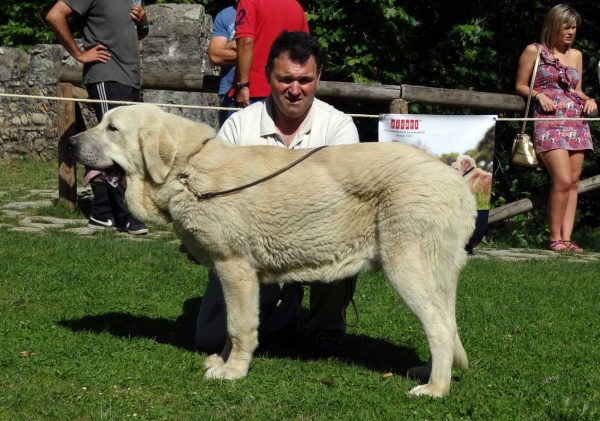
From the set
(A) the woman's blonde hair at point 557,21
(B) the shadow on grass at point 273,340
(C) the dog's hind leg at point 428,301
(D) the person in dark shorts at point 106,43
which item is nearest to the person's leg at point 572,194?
(A) the woman's blonde hair at point 557,21

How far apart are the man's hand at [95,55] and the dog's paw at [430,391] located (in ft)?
17.6

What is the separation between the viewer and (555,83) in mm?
9000

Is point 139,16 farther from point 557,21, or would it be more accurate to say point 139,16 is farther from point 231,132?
point 557,21

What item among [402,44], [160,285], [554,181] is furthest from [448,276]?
[402,44]

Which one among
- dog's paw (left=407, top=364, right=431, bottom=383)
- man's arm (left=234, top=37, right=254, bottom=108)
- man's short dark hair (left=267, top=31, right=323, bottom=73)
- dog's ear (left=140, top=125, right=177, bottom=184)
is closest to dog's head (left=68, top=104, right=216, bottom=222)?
dog's ear (left=140, top=125, right=177, bottom=184)

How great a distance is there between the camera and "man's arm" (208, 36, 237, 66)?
827 cm

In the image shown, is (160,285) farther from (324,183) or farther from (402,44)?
(402,44)

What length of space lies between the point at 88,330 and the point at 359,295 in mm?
2162

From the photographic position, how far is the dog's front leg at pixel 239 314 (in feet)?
15.5

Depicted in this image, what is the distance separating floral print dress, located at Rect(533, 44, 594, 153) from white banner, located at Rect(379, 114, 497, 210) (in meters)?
0.52

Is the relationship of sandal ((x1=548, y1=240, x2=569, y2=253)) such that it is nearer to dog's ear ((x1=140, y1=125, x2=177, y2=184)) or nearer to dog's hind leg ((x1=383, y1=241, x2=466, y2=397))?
dog's hind leg ((x1=383, y1=241, x2=466, y2=397))

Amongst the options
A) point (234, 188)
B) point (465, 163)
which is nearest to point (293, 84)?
point (234, 188)

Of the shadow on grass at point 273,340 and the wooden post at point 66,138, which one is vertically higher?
the wooden post at point 66,138

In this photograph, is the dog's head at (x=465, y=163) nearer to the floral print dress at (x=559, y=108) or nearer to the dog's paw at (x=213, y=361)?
the floral print dress at (x=559, y=108)
